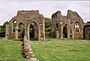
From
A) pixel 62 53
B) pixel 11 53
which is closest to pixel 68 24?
pixel 62 53

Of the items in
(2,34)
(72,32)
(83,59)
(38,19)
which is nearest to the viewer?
(83,59)

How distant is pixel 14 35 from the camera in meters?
56.9

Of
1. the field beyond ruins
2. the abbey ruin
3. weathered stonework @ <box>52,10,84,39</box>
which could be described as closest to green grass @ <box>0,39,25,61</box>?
the field beyond ruins

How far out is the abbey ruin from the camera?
5125 cm

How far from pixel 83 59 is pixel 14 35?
1305 inches

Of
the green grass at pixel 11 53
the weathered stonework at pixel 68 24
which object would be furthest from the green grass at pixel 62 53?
the weathered stonework at pixel 68 24

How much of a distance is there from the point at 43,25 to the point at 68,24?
640 cm

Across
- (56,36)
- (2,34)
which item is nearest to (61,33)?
(56,36)

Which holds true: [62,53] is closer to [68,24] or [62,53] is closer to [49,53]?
[49,53]

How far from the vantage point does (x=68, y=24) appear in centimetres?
5588

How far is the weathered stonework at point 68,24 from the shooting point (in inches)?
2176

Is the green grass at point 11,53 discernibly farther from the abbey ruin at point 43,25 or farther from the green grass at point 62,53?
the abbey ruin at point 43,25

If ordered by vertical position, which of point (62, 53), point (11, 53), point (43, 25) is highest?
point (43, 25)

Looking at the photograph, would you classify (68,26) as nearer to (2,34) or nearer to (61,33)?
(61,33)
